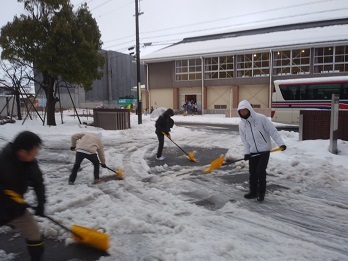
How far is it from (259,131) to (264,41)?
1009 inches

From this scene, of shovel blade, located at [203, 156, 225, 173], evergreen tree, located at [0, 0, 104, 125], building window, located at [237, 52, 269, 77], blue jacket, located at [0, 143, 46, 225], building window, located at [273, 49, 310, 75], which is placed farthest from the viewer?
building window, located at [237, 52, 269, 77]

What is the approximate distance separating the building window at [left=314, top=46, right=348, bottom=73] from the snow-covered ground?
64.8 feet

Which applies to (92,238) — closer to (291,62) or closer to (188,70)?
(291,62)


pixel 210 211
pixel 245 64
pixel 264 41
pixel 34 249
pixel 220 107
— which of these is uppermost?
pixel 264 41

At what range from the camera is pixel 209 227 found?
3867 millimetres

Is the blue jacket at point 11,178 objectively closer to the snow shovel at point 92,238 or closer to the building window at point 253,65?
the snow shovel at point 92,238

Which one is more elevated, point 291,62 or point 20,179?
point 291,62

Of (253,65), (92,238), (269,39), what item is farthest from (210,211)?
(269,39)

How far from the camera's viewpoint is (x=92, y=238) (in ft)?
10.7

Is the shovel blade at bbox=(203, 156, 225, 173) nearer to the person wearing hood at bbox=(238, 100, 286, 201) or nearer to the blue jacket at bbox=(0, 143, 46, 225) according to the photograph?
the person wearing hood at bbox=(238, 100, 286, 201)

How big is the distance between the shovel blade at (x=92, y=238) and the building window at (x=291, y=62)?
26.0 m

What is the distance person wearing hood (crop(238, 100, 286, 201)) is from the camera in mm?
4707

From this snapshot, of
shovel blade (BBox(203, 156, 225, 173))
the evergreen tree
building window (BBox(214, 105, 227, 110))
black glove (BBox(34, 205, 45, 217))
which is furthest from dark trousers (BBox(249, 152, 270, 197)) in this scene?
building window (BBox(214, 105, 227, 110))

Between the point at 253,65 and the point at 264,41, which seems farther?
the point at 264,41
